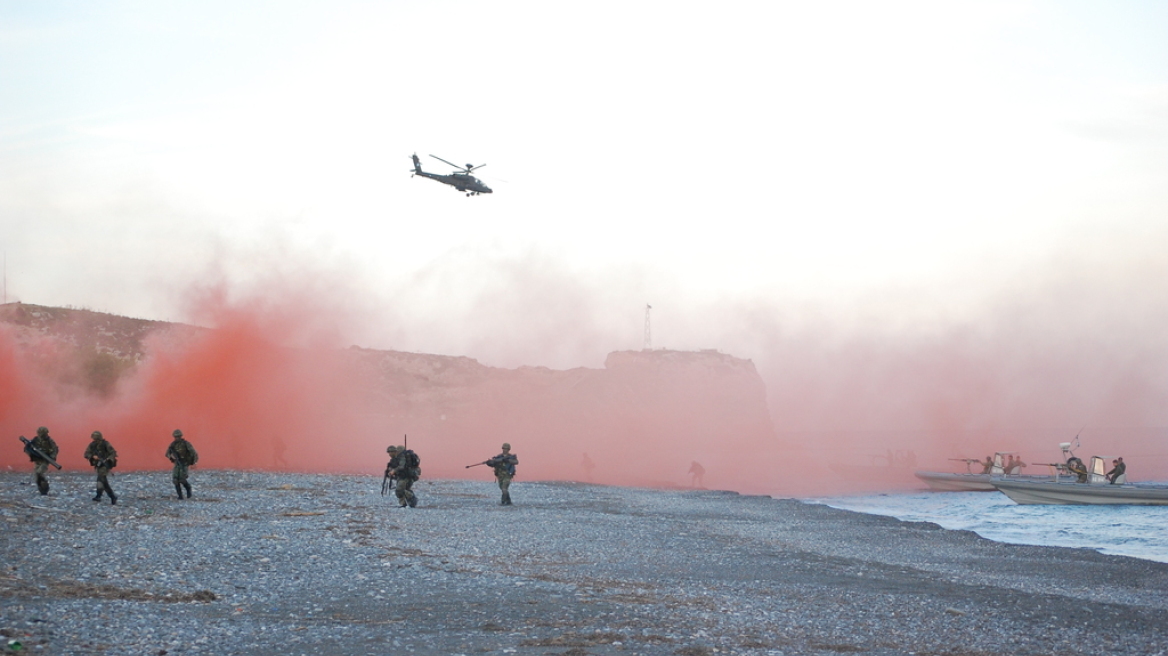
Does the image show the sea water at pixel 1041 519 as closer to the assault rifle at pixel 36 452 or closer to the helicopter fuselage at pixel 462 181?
the helicopter fuselage at pixel 462 181

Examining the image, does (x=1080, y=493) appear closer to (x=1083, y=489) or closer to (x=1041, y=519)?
(x=1083, y=489)

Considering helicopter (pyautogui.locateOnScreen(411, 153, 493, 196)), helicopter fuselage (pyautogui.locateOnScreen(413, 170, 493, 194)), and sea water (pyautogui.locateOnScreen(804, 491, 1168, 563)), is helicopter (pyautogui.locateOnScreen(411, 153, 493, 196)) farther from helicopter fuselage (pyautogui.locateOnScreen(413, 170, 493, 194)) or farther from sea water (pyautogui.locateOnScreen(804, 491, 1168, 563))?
sea water (pyautogui.locateOnScreen(804, 491, 1168, 563))

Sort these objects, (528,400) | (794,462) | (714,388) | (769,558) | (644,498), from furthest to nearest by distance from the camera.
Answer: (714,388), (528,400), (794,462), (644,498), (769,558)

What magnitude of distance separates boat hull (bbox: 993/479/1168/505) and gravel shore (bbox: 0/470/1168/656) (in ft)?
61.3

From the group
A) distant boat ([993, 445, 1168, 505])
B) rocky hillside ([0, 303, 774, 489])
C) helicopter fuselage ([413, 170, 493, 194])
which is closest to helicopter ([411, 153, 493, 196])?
helicopter fuselage ([413, 170, 493, 194])

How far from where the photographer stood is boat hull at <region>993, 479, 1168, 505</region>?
43.3m

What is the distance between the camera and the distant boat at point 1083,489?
Answer: 43469 millimetres

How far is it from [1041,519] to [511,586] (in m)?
33.7

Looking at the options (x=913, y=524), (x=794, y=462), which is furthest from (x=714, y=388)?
(x=913, y=524)

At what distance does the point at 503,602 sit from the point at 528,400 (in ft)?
375

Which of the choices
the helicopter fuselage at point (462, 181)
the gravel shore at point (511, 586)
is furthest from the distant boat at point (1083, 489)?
the helicopter fuselage at point (462, 181)

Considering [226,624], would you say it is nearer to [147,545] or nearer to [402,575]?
[402,575]

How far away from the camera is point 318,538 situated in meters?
20.5

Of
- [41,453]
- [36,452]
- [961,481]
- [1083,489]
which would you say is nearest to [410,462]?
[41,453]
